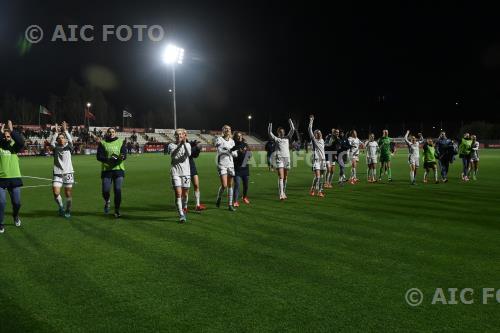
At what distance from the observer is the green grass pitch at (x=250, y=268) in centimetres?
454

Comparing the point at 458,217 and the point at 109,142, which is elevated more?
the point at 109,142

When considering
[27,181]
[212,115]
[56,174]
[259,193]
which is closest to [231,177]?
[259,193]

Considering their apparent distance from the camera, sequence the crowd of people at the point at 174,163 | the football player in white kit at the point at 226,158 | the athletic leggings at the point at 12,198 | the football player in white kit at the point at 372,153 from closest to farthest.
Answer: the athletic leggings at the point at 12,198 → the crowd of people at the point at 174,163 → the football player in white kit at the point at 226,158 → the football player in white kit at the point at 372,153

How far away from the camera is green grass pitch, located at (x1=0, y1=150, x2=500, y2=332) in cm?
454

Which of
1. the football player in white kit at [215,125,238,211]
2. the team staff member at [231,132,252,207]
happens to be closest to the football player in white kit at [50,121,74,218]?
the football player in white kit at [215,125,238,211]

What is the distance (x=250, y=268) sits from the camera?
20.6 ft

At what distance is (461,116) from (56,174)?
337 ft

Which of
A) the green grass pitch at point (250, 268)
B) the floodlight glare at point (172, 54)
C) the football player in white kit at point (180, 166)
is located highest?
the floodlight glare at point (172, 54)

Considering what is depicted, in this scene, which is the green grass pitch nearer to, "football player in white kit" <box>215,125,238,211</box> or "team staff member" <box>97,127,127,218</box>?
"football player in white kit" <box>215,125,238,211</box>

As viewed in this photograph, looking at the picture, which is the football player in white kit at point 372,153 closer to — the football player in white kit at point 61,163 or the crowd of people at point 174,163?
the crowd of people at point 174,163

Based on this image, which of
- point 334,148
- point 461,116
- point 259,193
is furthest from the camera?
point 461,116

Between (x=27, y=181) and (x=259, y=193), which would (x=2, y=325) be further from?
(x=27, y=181)

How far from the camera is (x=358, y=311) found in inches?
185

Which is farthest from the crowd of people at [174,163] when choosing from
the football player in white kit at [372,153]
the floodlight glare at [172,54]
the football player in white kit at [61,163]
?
the floodlight glare at [172,54]
